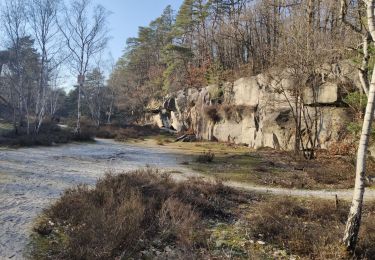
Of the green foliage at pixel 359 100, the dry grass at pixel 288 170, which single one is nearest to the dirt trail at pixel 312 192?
the dry grass at pixel 288 170

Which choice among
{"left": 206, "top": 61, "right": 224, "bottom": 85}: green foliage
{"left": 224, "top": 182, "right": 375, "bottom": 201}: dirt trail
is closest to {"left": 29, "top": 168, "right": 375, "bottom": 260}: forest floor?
{"left": 224, "top": 182, "right": 375, "bottom": 201}: dirt trail

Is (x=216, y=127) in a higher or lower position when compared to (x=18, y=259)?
higher

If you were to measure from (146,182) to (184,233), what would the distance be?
3.21 metres

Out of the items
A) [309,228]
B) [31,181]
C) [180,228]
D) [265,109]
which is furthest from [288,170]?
[31,181]

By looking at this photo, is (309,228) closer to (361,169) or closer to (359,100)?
(361,169)

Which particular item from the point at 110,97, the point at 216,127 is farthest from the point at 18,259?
the point at 110,97

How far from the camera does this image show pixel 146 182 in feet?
29.3

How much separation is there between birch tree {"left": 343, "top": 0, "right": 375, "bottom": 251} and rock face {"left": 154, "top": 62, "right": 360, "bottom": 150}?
12.3 m

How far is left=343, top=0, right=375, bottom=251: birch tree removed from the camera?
4.95m

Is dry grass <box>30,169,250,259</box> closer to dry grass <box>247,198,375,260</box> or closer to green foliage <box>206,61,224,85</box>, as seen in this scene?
dry grass <box>247,198,375,260</box>

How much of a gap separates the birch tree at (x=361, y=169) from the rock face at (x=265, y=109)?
40.3 feet

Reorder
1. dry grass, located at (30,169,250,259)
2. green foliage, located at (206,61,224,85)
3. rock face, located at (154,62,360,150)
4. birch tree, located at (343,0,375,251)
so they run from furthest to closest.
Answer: green foliage, located at (206,61,224,85)
rock face, located at (154,62,360,150)
dry grass, located at (30,169,250,259)
birch tree, located at (343,0,375,251)

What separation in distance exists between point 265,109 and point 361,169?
62.2ft

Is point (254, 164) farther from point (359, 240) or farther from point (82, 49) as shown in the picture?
point (82, 49)
